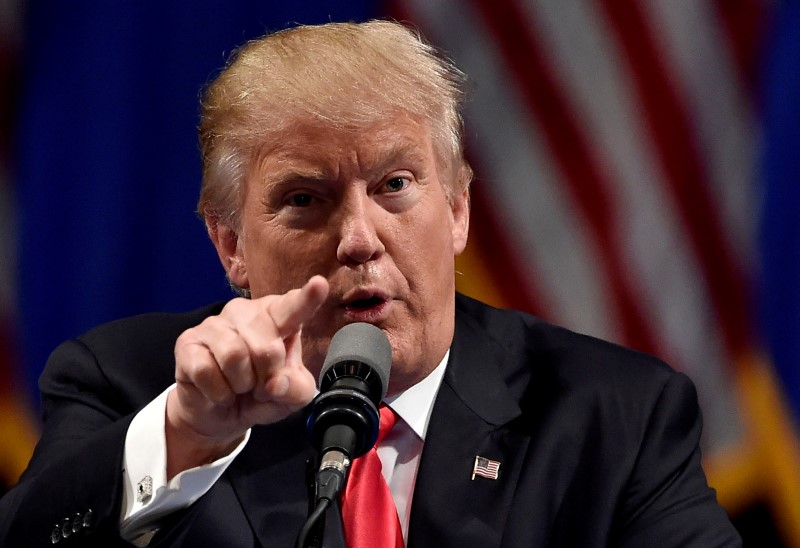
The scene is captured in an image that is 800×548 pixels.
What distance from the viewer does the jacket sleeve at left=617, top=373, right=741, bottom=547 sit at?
1926mm

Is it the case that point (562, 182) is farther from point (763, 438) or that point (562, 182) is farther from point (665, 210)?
point (763, 438)

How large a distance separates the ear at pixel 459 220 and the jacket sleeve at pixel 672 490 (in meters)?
0.51

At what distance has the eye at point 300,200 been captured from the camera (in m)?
2.01

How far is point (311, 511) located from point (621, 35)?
1964mm

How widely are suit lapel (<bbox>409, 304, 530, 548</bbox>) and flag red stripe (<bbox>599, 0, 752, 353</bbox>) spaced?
33.3 inches

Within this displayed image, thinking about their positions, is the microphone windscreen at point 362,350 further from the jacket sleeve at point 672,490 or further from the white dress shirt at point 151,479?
the jacket sleeve at point 672,490

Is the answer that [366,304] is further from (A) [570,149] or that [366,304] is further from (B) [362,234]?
(A) [570,149]

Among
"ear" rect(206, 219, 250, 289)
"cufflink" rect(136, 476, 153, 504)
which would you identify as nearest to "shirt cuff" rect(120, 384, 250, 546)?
"cufflink" rect(136, 476, 153, 504)

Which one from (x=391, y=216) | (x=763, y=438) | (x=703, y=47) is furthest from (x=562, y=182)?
(x=391, y=216)

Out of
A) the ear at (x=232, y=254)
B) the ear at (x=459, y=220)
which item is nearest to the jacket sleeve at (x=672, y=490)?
the ear at (x=459, y=220)

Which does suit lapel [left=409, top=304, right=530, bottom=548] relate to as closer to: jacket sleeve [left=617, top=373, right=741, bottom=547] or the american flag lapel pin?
the american flag lapel pin

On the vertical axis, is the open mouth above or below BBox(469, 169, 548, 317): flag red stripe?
above

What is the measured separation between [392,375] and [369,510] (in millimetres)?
253

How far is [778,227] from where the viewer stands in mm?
2787
